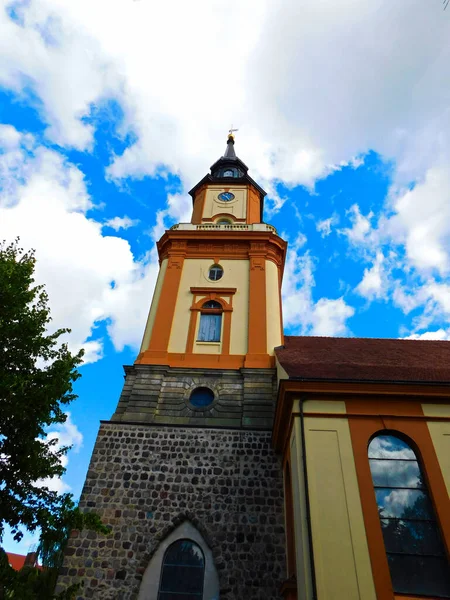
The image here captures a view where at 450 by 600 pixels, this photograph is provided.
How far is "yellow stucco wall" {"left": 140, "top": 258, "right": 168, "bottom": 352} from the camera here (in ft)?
51.3

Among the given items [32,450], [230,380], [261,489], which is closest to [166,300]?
[230,380]

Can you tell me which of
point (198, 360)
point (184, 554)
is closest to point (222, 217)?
point (198, 360)

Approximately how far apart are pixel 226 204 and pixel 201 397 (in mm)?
10941

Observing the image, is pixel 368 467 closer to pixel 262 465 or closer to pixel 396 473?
pixel 396 473

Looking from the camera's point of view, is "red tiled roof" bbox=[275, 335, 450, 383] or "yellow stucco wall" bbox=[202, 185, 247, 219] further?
"yellow stucco wall" bbox=[202, 185, 247, 219]

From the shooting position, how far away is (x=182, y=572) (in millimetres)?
10242

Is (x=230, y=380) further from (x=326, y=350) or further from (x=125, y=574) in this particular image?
(x=125, y=574)

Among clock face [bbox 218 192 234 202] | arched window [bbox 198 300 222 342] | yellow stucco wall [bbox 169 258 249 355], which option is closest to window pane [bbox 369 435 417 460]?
yellow stucco wall [bbox 169 258 249 355]

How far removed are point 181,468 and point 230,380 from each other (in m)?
3.34

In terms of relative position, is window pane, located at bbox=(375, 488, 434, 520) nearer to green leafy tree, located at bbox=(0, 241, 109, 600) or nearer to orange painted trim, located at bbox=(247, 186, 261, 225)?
green leafy tree, located at bbox=(0, 241, 109, 600)

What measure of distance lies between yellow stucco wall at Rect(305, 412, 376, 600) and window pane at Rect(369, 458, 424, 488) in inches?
21.7

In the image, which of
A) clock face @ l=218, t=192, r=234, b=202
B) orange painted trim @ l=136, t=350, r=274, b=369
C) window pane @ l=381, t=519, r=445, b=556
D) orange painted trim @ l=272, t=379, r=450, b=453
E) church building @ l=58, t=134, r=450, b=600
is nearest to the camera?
window pane @ l=381, t=519, r=445, b=556

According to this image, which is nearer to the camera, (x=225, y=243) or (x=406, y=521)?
(x=406, y=521)

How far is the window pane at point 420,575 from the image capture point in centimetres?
736
